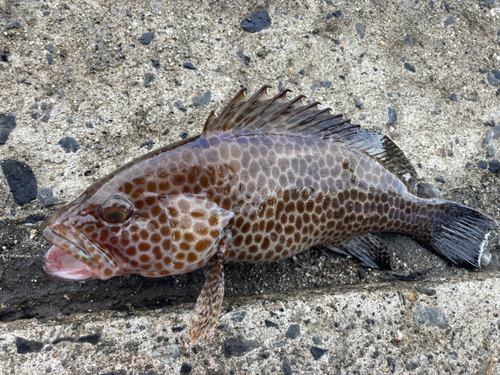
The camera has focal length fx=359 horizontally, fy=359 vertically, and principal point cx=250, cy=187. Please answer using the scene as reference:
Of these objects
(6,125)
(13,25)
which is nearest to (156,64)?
(13,25)

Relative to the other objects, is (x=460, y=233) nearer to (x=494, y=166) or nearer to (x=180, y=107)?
(x=494, y=166)

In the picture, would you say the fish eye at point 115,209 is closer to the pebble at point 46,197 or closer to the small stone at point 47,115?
the pebble at point 46,197

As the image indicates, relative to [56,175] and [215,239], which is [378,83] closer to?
[215,239]

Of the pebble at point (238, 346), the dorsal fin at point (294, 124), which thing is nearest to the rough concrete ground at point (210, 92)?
the pebble at point (238, 346)

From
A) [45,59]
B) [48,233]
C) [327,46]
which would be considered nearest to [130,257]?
[48,233]

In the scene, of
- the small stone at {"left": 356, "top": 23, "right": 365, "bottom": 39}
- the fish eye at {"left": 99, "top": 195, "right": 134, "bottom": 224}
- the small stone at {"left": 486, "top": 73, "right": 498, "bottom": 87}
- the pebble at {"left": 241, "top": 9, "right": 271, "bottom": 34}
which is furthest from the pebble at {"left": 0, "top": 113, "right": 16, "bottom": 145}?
the small stone at {"left": 486, "top": 73, "right": 498, "bottom": 87}

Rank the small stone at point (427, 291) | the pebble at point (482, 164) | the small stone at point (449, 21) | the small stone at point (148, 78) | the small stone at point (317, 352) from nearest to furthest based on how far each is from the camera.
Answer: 1. the small stone at point (317, 352)
2. the small stone at point (427, 291)
3. the small stone at point (148, 78)
4. the pebble at point (482, 164)
5. the small stone at point (449, 21)
